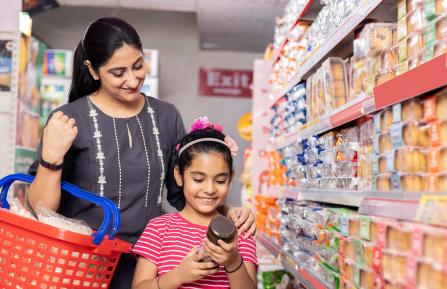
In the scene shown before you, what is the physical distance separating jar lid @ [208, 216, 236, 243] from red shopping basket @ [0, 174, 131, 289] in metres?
0.34

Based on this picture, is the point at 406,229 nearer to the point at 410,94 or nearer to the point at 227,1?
the point at 410,94

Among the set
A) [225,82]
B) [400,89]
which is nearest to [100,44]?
[400,89]

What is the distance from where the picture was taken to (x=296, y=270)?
9.41ft

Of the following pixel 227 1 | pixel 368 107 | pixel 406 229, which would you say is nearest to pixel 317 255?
pixel 368 107

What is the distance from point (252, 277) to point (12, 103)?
2.43m

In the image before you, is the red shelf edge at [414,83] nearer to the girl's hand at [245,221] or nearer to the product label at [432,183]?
the product label at [432,183]

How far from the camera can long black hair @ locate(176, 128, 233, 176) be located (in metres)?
2.14

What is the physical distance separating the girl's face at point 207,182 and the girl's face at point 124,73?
37cm

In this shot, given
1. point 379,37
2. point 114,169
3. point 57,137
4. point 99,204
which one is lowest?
point 99,204

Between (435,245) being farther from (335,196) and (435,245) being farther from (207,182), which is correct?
(335,196)

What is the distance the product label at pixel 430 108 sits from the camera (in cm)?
154

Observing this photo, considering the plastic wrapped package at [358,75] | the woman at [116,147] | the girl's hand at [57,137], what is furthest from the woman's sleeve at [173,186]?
the plastic wrapped package at [358,75]


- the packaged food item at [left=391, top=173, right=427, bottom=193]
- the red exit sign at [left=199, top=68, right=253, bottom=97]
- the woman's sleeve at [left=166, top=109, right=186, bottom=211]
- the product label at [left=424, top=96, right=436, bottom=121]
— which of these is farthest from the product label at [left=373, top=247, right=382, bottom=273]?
the red exit sign at [left=199, top=68, right=253, bottom=97]

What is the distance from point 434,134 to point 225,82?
750 centimetres
